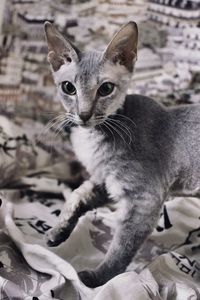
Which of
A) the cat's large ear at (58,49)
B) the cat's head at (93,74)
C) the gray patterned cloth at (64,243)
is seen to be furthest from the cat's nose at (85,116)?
the gray patterned cloth at (64,243)

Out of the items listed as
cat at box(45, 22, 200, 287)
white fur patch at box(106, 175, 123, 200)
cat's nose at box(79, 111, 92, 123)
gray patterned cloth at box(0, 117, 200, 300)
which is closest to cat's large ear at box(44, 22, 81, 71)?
cat at box(45, 22, 200, 287)

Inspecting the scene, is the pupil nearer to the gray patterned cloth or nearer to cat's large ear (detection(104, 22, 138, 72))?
cat's large ear (detection(104, 22, 138, 72))

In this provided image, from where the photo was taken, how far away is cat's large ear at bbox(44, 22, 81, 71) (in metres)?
0.97

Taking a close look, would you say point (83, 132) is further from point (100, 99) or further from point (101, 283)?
point (101, 283)

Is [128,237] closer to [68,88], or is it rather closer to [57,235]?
[57,235]

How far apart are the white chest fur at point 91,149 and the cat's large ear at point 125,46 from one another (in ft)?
0.53

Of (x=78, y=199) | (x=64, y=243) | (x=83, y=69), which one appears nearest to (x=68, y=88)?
(x=83, y=69)

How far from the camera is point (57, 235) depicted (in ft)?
3.58

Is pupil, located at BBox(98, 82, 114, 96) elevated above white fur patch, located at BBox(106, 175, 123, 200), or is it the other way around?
pupil, located at BBox(98, 82, 114, 96)

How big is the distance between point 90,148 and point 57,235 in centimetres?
22

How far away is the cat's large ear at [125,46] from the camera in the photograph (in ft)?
3.08

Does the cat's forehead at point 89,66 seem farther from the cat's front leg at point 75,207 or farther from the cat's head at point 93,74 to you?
the cat's front leg at point 75,207

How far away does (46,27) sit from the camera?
38.2 inches

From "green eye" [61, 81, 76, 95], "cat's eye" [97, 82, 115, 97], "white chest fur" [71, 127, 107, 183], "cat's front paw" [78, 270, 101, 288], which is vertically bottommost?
"cat's front paw" [78, 270, 101, 288]
